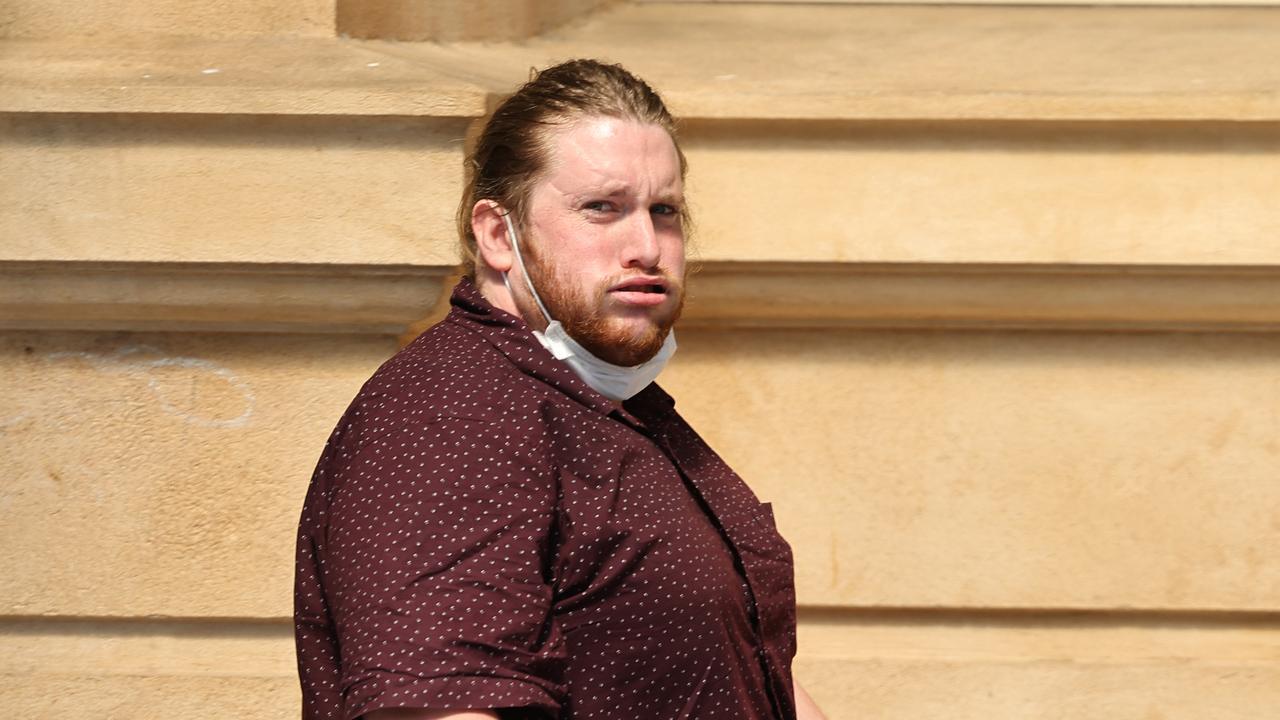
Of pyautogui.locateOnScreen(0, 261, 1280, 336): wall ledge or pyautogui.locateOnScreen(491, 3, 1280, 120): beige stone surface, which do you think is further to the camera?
pyautogui.locateOnScreen(491, 3, 1280, 120): beige stone surface

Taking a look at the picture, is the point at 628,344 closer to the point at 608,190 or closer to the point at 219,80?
the point at 608,190

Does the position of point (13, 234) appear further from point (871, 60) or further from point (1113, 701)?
point (1113, 701)

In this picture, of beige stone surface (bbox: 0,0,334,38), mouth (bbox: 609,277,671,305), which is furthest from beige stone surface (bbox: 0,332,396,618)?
mouth (bbox: 609,277,671,305)

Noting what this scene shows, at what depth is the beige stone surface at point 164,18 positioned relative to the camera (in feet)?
7.40

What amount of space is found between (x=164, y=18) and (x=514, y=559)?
125 cm

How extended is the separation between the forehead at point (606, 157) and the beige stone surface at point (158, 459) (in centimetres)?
65

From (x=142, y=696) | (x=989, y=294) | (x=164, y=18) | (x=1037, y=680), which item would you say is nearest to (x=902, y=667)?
(x=1037, y=680)

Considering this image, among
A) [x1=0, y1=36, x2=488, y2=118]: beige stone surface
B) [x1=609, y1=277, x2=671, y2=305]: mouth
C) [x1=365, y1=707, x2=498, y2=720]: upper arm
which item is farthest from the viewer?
[x1=0, y1=36, x2=488, y2=118]: beige stone surface

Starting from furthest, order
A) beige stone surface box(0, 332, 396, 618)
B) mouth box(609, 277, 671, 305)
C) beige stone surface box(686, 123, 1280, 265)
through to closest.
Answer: beige stone surface box(686, 123, 1280, 265) < beige stone surface box(0, 332, 396, 618) < mouth box(609, 277, 671, 305)

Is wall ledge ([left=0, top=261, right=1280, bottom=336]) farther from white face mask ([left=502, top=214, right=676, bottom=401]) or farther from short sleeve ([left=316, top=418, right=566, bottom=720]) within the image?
short sleeve ([left=316, top=418, right=566, bottom=720])

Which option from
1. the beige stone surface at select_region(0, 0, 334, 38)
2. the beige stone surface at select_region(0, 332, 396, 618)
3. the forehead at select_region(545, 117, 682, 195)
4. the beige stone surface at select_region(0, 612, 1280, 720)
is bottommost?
the beige stone surface at select_region(0, 612, 1280, 720)

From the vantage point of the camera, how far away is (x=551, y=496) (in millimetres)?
1507

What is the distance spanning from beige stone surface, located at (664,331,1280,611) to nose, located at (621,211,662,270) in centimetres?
76

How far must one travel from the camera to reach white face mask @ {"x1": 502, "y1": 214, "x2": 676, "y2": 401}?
66.6 inches
